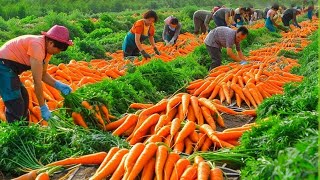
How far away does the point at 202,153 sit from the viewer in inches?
160

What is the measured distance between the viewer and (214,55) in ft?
31.0

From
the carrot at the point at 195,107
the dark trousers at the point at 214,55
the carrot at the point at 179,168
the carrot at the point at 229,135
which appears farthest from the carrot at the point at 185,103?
the dark trousers at the point at 214,55

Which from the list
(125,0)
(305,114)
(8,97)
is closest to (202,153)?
(305,114)

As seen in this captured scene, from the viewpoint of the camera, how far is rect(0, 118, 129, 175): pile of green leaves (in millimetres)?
4293

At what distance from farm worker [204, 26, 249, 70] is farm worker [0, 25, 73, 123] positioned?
415cm

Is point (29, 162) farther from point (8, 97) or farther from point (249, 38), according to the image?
point (249, 38)

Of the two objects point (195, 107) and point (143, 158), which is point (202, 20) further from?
point (143, 158)

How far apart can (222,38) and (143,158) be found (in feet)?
17.8

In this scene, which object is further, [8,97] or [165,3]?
[165,3]

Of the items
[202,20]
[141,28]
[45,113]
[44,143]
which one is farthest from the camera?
[202,20]

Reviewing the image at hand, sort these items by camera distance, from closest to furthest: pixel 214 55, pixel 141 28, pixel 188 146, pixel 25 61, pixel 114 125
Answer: pixel 188 146
pixel 25 61
pixel 114 125
pixel 141 28
pixel 214 55

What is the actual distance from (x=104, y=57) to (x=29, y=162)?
8.38 metres

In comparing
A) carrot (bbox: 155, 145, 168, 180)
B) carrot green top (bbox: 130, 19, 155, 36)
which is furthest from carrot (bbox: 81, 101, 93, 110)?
carrot green top (bbox: 130, 19, 155, 36)

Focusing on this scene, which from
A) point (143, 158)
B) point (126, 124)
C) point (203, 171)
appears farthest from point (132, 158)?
point (126, 124)
